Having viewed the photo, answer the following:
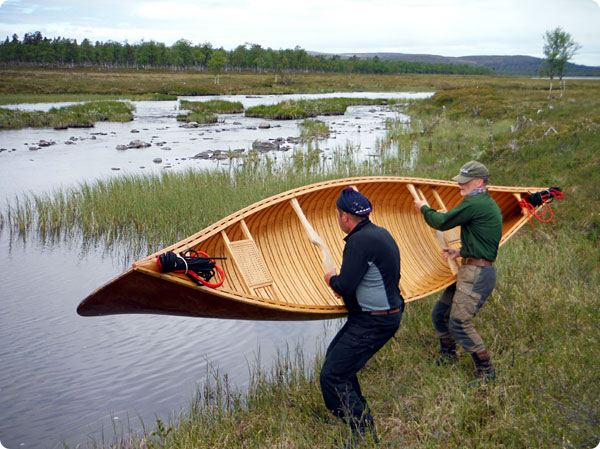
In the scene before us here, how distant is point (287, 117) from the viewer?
35.0 meters

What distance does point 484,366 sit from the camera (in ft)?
15.1

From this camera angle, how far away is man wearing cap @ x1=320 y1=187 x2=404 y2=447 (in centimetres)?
367

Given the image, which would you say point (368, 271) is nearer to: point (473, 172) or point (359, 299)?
point (359, 299)

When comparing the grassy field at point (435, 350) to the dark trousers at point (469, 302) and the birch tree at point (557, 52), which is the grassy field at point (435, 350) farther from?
the birch tree at point (557, 52)

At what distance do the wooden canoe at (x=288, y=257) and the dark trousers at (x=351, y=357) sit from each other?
717 mm

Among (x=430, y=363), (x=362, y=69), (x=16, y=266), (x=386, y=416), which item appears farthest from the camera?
(x=362, y=69)

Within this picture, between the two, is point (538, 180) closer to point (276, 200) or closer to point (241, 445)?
point (276, 200)

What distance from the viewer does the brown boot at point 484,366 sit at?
456 cm

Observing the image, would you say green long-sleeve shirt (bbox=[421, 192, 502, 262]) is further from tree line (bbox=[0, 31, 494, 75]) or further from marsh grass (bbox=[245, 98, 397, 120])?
tree line (bbox=[0, 31, 494, 75])

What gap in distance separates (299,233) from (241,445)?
2.93 metres

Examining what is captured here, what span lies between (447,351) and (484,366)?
0.64 meters

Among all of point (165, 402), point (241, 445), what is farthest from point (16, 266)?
point (241, 445)

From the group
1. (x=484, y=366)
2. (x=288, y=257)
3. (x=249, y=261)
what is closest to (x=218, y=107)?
(x=288, y=257)

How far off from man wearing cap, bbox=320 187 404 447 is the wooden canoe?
23.5 inches
